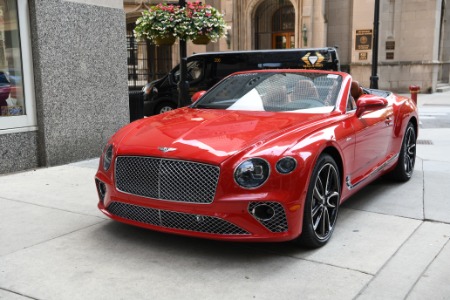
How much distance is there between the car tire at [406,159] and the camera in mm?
6531

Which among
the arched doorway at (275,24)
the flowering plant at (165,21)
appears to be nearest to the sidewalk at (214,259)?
the flowering plant at (165,21)

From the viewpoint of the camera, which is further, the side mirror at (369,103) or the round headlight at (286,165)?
the side mirror at (369,103)

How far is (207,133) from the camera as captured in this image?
4.27 metres

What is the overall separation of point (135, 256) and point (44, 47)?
174 inches

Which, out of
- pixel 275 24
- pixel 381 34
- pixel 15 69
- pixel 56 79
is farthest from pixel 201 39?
pixel 275 24

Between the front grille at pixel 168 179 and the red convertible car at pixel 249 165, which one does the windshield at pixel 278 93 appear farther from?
the front grille at pixel 168 179

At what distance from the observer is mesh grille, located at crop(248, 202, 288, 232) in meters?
3.77

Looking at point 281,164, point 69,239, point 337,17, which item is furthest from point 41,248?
point 337,17

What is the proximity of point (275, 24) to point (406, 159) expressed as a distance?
22412 millimetres

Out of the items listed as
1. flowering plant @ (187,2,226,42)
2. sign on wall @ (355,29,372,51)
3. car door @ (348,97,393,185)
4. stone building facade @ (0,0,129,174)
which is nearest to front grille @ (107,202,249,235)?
car door @ (348,97,393,185)

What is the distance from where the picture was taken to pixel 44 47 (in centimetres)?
734

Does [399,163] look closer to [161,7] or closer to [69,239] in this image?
[69,239]

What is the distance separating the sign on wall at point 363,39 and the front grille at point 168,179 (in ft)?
74.7

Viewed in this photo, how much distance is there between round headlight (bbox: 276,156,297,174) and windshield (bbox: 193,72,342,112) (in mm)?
1205
